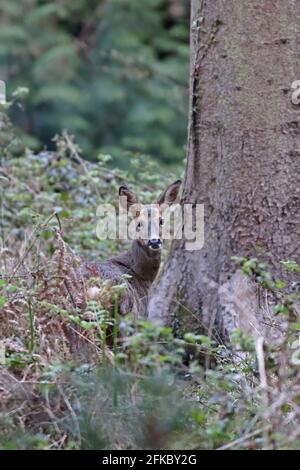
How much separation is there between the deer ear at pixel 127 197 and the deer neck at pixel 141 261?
10.9 inches

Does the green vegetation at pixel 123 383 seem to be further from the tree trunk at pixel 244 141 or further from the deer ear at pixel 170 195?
the deer ear at pixel 170 195

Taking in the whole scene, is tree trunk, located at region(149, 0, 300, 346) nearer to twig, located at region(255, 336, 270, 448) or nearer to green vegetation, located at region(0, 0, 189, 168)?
twig, located at region(255, 336, 270, 448)

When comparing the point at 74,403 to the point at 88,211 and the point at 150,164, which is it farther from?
the point at 150,164

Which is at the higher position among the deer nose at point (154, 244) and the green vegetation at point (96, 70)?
the green vegetation at point (96, 70)

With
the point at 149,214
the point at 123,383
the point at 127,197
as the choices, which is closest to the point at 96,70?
the point at 127,197

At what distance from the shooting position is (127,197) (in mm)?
7355

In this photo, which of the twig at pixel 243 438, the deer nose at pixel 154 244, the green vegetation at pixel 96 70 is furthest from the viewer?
the green vegetation at pixel 96 70

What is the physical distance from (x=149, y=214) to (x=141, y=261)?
1.06ft

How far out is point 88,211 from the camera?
26.2ft

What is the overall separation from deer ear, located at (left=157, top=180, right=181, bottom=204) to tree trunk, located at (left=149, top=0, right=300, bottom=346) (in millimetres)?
636

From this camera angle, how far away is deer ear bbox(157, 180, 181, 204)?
722 cm

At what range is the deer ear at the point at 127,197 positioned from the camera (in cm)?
730

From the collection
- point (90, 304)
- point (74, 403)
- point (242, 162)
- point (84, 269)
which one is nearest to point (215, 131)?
point (242, 162)

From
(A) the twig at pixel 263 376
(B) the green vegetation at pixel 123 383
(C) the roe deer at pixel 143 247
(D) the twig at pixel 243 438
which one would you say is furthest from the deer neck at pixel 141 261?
(D) the twig at pixel 243 438
